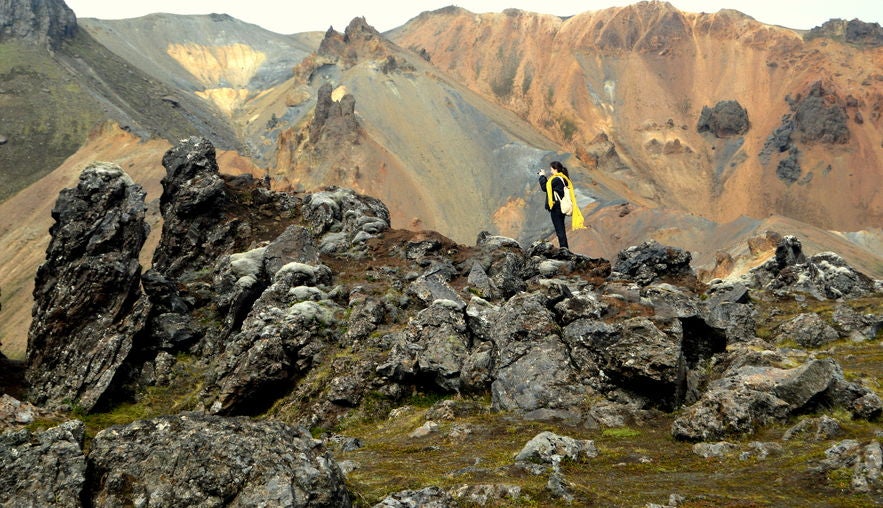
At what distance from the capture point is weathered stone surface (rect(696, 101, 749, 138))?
174375 millimetres

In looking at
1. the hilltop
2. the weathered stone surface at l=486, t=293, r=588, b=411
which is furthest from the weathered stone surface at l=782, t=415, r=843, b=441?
the hilltop

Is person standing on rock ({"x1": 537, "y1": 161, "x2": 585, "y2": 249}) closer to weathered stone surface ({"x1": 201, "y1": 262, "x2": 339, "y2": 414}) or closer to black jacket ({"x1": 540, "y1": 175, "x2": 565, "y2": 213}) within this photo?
black jacket ({"x1": 540, "y1": 175, "x2": 565, "y2": 213})

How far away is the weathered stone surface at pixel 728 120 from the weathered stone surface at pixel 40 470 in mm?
181813

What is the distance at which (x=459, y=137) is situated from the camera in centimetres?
15125

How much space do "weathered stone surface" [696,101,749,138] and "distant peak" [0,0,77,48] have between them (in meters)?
154

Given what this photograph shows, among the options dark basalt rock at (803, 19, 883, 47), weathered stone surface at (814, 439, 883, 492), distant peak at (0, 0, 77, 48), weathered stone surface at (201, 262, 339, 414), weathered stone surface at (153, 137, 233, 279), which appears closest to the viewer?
weathered stone surface at (814, 439, 883, 492)

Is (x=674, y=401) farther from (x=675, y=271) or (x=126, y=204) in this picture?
(x=126, y=204)

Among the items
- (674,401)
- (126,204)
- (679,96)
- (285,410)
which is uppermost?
(679,96)

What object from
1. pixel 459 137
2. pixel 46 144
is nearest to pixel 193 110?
pixel 46 144

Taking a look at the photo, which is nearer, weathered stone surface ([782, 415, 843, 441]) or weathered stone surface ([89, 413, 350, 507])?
weathered stone surface ([89, 413, 350, 507])

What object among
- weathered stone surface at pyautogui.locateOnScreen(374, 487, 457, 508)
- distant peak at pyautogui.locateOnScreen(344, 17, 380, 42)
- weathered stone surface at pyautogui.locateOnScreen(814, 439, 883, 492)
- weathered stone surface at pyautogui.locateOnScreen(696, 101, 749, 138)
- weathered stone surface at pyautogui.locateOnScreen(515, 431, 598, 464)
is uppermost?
distant peak at pyautogui.locateOnScreen(344, 17, 380, 42)

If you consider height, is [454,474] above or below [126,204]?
below

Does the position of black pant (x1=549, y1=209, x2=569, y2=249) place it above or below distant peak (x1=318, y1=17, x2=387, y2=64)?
below

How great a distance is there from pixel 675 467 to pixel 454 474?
14.1ft
